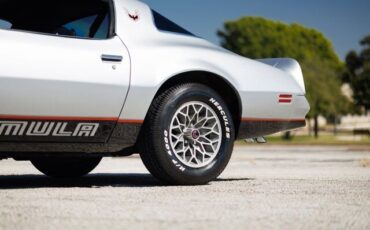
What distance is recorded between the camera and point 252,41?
173 ft

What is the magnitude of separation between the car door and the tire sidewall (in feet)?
1.28

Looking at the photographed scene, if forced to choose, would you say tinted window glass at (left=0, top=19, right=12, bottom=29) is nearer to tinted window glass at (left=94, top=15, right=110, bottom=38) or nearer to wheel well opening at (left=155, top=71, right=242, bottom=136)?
tinted window glass at (left=94, top=15, right=110, bottom=38)

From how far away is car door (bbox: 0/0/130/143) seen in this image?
15.4 ft

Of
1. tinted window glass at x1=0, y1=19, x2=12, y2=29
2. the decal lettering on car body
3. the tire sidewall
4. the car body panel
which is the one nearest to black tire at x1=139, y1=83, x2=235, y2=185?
the tire sidewall

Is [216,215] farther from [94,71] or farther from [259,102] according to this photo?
[259,102]

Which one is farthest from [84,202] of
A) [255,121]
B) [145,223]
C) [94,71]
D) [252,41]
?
[252,41]

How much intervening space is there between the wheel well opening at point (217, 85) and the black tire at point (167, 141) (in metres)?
0.07

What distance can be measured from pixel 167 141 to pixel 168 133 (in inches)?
2.5

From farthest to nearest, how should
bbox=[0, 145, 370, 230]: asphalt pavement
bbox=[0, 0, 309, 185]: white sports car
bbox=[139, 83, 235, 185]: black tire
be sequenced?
bbox=[139, 83, 235, 185]: black tire
bbox=[0, 0, 309, 185]: white sports car
bbox=[0, 145, 370, 230]: asphalt pavement

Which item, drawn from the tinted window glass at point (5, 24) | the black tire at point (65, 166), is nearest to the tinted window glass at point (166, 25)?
the tinted window glass at point (5, 24)

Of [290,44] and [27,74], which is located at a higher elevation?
[27,74]

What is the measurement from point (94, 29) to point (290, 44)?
1987 inches

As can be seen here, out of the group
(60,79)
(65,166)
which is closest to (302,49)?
(65,166)

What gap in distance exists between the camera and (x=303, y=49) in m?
55.8
